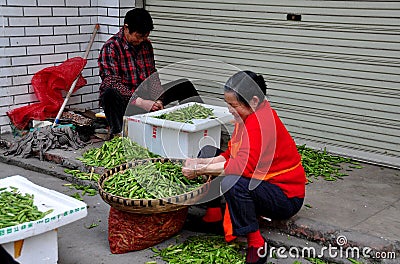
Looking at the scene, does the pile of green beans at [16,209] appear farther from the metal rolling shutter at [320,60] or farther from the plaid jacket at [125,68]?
the metal rolling shutter at [320,60]

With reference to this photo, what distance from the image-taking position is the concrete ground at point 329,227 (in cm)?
383

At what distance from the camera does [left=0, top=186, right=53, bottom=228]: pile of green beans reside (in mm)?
3383

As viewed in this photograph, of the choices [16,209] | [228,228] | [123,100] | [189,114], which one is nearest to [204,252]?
[228,228]

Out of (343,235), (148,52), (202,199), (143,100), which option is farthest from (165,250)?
(148,52)

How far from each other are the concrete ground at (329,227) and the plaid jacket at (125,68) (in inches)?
52.4

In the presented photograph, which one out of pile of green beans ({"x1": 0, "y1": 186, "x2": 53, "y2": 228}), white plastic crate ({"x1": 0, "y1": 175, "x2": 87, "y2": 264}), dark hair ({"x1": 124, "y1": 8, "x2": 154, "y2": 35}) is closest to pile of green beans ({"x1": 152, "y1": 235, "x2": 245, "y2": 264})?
white plastic crate ({"x1": 0, "y1": 175, "x2": 87, "y2": 264})

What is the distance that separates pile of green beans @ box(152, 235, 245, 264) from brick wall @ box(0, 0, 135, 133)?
11.7 feet

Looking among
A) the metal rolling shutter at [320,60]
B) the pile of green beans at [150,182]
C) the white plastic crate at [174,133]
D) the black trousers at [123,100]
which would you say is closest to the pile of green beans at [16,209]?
the pile of green beans at [150,182]

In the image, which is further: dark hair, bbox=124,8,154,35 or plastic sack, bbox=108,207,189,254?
dark hair, bbox=124,8,154,35

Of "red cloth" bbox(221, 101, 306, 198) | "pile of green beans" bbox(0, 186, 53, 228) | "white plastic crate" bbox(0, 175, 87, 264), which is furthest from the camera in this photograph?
"red cloth" bbox(221, 101, 306, 198)

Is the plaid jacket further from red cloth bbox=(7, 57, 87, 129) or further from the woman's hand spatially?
the woman's hand

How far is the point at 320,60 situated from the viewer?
5.78 meters

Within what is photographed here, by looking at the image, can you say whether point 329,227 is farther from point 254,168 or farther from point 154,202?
point 154,202

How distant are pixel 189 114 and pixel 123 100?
0.95 m
